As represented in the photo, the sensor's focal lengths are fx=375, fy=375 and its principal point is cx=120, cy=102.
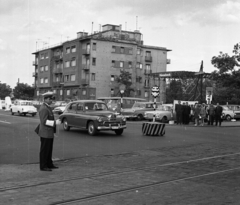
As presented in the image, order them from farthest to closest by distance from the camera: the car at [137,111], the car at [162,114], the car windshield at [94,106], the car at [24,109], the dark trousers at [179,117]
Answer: the car at [24,109] → the car at [137,111] → the car at [162,114] → the dark trousers at [179,117] → the car windshield at [94,106]

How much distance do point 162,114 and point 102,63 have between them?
38260 millimetres

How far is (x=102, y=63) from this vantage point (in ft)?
225

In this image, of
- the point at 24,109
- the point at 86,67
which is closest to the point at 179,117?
the point at 24,109

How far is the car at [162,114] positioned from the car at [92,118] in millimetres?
13377

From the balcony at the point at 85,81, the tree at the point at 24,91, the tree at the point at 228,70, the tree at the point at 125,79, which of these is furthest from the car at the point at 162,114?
the tree at the point at 24,91

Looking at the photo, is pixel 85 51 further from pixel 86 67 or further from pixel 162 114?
pixel 162 114

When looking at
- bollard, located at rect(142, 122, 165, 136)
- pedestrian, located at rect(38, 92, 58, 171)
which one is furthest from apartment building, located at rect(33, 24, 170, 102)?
pedestrian, located at rect(38, 92, 58, 171)

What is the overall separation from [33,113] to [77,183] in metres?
32.0

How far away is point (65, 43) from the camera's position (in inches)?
2931

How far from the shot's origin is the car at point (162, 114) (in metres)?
31.8

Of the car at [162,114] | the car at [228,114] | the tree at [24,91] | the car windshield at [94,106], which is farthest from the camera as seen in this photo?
the tree at [24,91]

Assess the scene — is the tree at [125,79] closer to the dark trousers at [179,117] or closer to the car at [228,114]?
the car at [228,114]

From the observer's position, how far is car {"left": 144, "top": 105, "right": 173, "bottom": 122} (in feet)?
104

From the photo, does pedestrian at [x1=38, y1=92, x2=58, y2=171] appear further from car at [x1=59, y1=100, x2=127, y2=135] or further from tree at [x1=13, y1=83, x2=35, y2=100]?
tree at [x1=13, y1=83, x2=35, y2=100]
